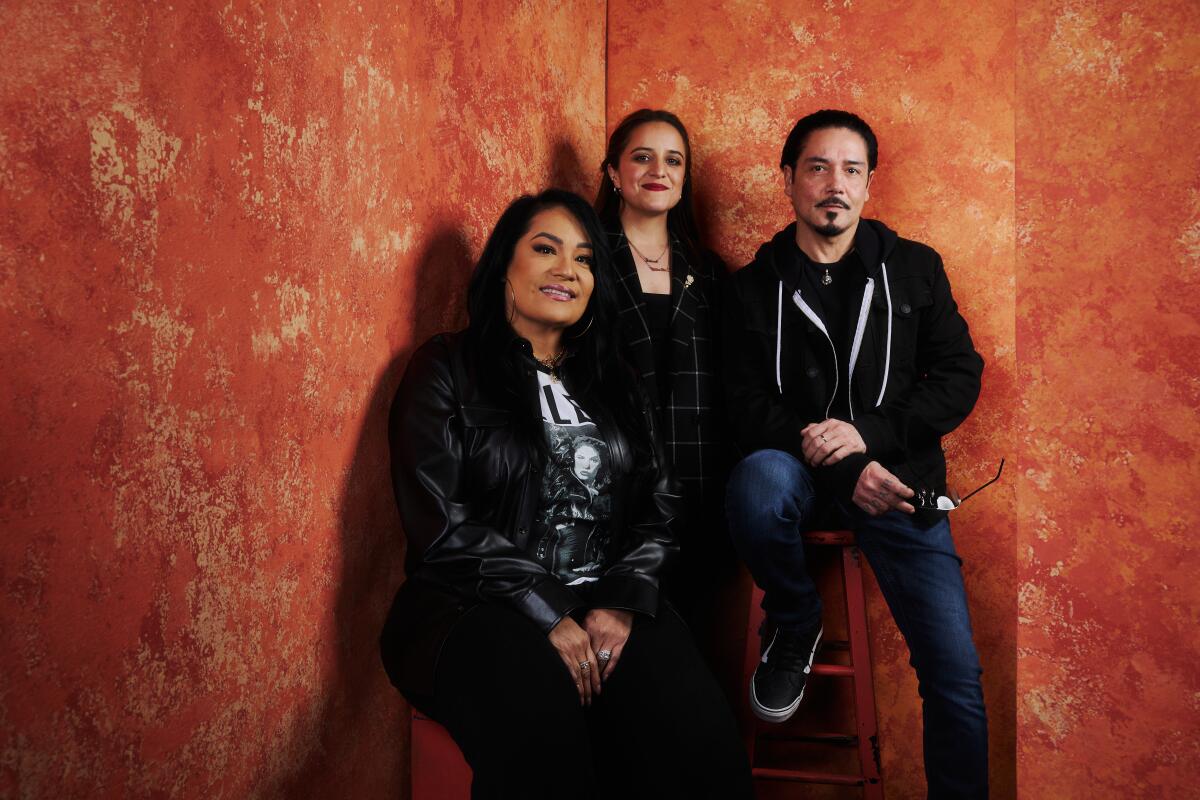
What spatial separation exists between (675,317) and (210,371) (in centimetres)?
150

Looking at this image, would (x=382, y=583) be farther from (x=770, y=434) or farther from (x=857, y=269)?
(x=857, y=269)

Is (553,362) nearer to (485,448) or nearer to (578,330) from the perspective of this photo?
(578,330)

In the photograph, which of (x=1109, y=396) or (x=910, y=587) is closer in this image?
(x=910, y=587)

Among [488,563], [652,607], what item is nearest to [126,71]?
[488,563]

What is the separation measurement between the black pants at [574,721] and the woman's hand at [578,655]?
3cm

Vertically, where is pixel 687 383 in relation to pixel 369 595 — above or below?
above

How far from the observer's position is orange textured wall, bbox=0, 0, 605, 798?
1066 mm

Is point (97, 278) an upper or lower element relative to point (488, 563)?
upper

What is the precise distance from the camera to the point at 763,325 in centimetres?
→ 241

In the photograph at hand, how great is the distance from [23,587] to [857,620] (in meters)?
1.91

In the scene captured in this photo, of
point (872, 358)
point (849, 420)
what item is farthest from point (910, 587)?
point (872, 358)

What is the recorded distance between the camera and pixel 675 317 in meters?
2.59

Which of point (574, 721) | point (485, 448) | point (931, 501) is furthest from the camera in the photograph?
point (931, 501)

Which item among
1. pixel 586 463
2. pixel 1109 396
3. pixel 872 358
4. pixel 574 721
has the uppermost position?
pixel 872 358
